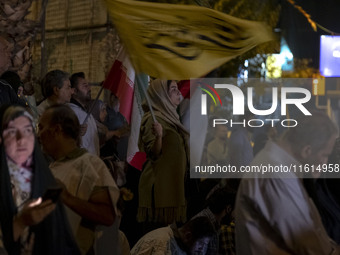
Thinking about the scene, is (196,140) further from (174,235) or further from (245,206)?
(245,206)

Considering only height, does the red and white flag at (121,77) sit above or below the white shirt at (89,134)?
above

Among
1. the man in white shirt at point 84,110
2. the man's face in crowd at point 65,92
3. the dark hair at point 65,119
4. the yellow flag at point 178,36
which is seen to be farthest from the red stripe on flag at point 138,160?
the dark hair at point 65,119

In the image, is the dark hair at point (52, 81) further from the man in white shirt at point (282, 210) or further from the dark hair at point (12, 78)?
the man in white shirt at point (282, 210)

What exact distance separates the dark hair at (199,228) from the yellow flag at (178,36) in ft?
3.90

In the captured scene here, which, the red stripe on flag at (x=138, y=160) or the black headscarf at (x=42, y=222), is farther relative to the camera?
the red stripe on flag at (x=138, y=160)

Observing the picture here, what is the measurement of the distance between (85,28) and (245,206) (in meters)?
2.45

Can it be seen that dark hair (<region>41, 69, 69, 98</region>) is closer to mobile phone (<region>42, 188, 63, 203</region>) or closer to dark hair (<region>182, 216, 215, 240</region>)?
dark hair (<region>182, 216, 215, 240</region>)

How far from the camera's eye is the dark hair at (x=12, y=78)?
17.6 feet

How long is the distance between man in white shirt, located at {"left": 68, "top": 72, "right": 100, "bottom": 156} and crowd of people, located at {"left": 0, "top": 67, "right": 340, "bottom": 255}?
11 millimetres

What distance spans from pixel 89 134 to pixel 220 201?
1.22m

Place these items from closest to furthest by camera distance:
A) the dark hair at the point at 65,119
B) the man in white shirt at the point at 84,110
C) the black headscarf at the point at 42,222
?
the black headscarf at the point at 42,222
the dark hair at the point at 65,119
the man in white shirt at the point at 84,110

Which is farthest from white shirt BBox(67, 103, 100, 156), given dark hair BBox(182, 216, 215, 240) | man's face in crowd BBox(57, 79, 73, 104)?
dark hair BBox(182, 216, 215, 240)

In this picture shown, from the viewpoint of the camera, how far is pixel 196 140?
6.98 meters

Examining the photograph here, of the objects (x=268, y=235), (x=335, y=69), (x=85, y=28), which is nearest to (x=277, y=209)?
(x=268, y=235)
